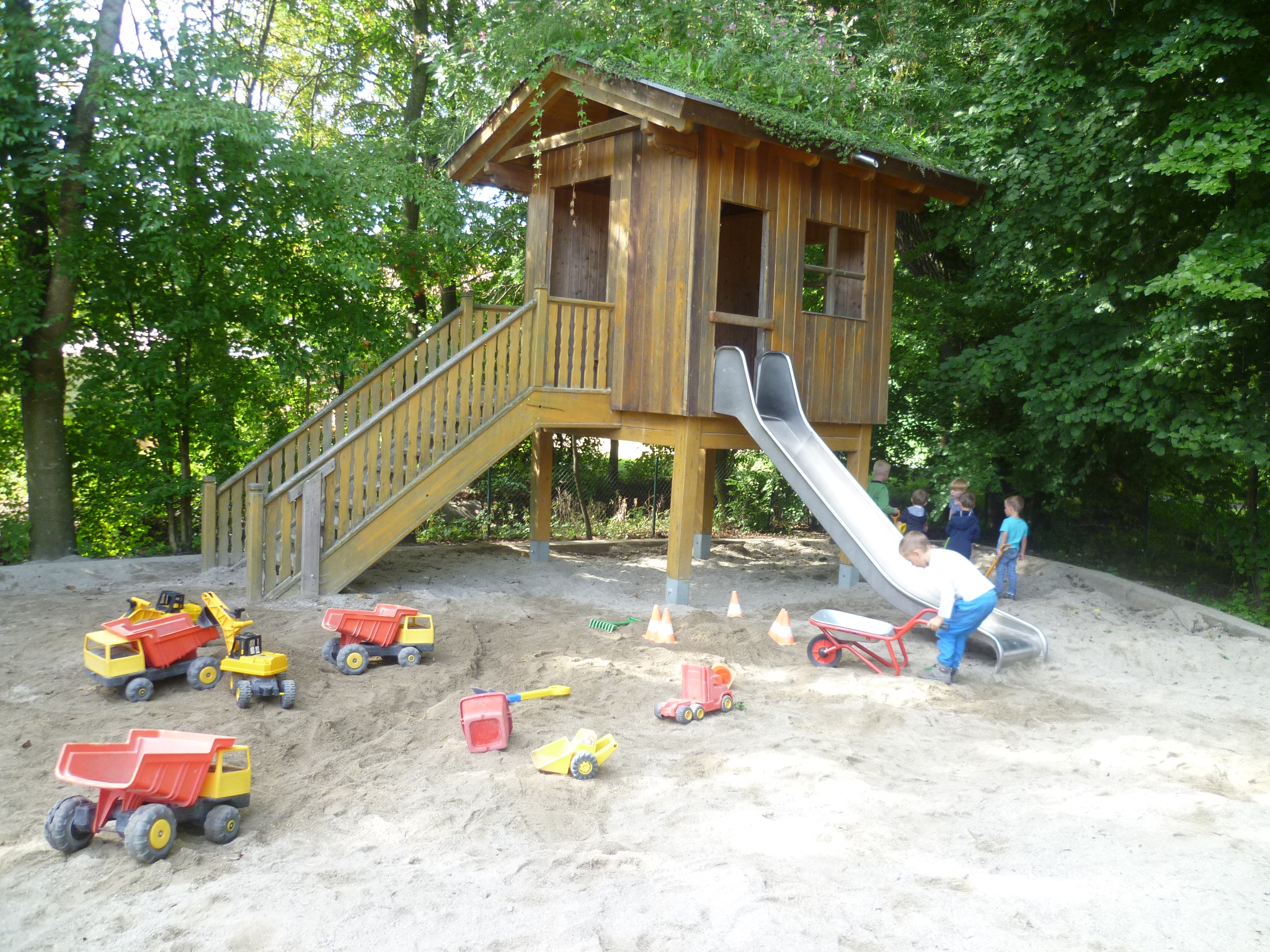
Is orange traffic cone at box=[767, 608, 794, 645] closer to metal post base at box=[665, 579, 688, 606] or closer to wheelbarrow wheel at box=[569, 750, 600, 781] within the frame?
metal post base at box=[665, 579, 688, 606]

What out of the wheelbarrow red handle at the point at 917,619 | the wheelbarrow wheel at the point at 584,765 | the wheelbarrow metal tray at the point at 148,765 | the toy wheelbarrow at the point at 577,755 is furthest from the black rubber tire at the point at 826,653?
the wheelbarrow metal tray at the point at 148,765

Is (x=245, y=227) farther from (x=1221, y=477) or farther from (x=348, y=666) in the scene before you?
(x=1221, y=477)

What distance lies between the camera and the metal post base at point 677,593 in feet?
32.7

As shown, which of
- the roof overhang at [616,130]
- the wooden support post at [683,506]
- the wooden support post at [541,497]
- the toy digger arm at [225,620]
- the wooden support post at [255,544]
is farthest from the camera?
the wooden support post at [541,497]

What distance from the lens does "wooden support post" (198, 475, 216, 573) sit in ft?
32.9

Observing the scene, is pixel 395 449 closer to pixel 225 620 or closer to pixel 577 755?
pixel 225 620

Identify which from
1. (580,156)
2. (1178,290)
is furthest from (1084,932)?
(580,156)

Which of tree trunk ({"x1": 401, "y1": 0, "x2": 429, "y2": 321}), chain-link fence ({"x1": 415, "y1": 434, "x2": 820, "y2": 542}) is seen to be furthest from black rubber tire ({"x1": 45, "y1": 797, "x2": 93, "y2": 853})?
tree trunk ({"x1": 401, "y1": 0, "x2": 429, "y2": 321})

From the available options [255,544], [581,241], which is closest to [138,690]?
[255,544]

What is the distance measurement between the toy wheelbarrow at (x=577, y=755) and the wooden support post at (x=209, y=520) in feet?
20.7

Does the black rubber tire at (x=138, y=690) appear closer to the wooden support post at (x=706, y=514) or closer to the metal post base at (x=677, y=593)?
the metal post base at (x=677, y=593)

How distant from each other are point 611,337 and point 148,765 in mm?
7301

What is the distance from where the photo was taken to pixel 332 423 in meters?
10.8

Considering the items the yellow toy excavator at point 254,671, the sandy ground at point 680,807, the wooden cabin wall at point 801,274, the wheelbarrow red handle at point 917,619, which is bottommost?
the sandy ground at point 680,807
